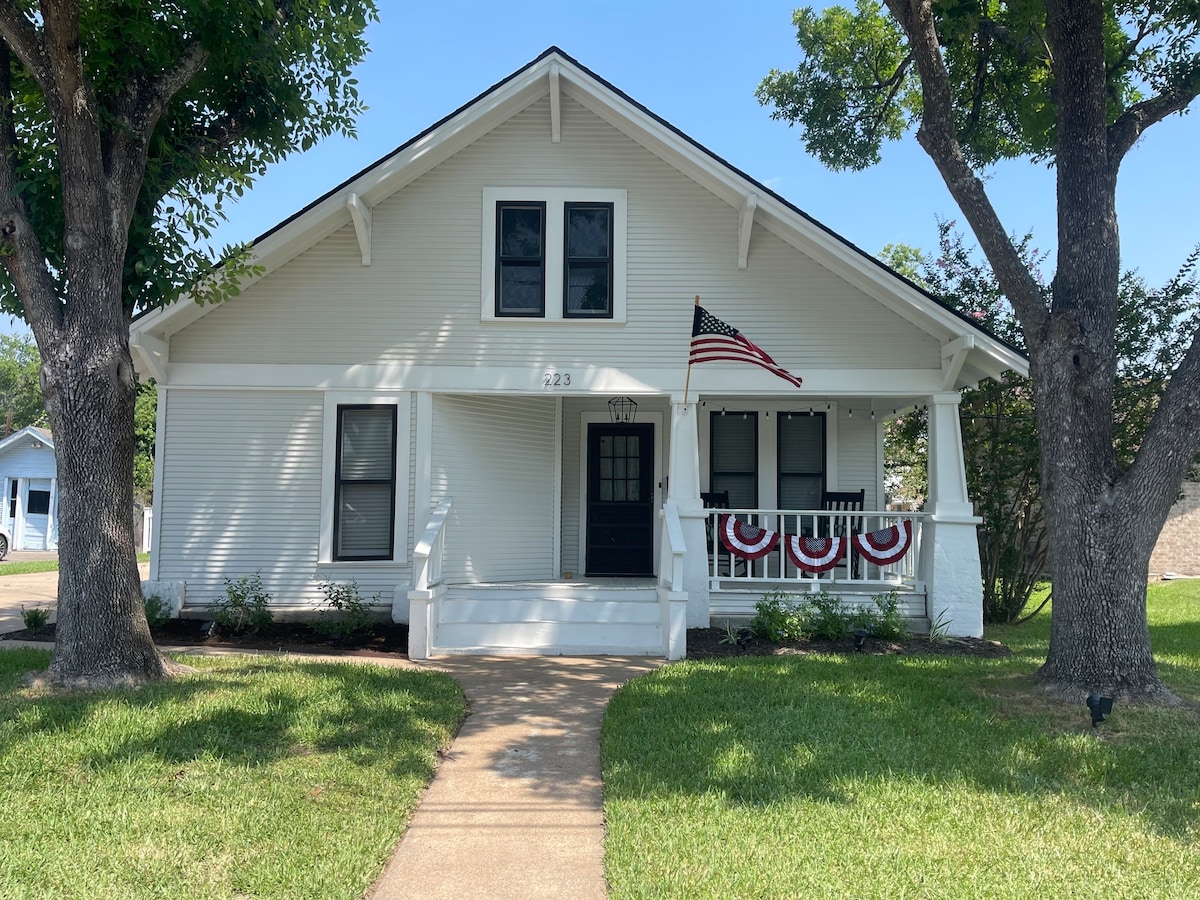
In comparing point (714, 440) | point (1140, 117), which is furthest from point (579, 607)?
point (1140, 117)

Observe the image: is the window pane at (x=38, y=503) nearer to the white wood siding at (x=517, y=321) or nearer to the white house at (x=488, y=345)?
the white house at (x=488, y=345)

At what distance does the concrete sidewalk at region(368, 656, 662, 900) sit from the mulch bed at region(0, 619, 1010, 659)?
2166mm

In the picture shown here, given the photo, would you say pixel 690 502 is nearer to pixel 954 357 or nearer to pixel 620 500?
pixel 620 500

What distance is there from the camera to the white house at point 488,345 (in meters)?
10.9

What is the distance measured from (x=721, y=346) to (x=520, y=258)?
9.31 ft

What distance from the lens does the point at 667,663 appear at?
9188 mm

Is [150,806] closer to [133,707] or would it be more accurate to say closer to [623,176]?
[133,707]

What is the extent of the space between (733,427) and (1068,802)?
8413 mm

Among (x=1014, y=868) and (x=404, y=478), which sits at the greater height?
(x=404, y=478)

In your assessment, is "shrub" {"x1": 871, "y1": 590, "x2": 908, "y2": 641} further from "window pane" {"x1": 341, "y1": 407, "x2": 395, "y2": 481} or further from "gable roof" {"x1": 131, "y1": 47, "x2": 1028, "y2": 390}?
"window pane" {"x1": 341, "y1": 407, "x2": 395, "y2": 481}

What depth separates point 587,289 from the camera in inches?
452

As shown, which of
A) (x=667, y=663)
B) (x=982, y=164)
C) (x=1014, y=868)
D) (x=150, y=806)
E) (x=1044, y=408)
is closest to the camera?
(x=1014, y=868)

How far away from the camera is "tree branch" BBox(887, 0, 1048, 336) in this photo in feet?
25.2

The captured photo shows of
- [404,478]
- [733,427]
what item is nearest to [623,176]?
[733,427]
